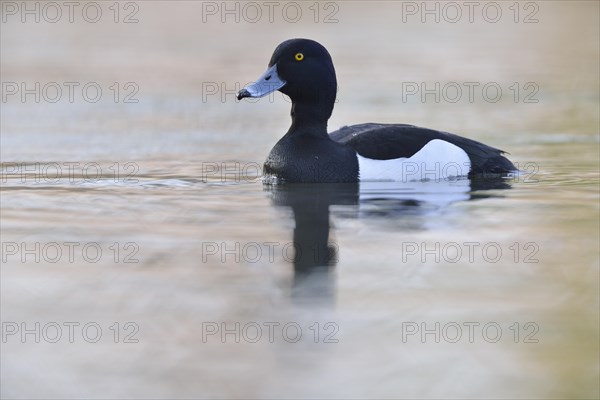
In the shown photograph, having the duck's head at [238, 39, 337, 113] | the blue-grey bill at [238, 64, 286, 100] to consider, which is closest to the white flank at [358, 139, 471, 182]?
the duck's head at [238, 39, 337, 113]

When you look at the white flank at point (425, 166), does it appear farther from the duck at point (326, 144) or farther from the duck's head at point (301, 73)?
the duck's head at point (301, 73)

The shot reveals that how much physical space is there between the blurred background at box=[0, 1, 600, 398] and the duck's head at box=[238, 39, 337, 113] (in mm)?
875

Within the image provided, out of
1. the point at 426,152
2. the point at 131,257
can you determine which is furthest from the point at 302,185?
Result: the point at 131,257

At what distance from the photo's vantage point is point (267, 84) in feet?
33.9

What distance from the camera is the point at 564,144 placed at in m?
12.8

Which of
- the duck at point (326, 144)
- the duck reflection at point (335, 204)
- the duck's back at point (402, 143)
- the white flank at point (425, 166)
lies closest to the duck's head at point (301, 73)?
the duck at point (326, 144)

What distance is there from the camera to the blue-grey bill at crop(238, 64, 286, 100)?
33.4 feet

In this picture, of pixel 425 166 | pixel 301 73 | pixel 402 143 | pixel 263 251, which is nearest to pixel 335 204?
pixel 402 143

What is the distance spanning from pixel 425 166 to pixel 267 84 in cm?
156

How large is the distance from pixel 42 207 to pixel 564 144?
608 centimetres

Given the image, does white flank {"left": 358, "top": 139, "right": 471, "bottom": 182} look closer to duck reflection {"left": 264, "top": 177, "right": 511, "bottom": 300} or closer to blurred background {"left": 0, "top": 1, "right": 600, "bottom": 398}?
duck reflection {"left": 264, "top": 177, "right": 511, "bottom": 300}

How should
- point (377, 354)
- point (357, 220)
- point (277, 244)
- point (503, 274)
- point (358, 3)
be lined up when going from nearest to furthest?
1. point (377, 354)
2. point (503, 274)
3. point (277, 244)
4. point (357, 220)
5. point (358, 3)

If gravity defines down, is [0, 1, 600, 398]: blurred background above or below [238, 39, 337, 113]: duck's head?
below

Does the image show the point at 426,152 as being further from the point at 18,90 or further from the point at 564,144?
the point at 18,90
